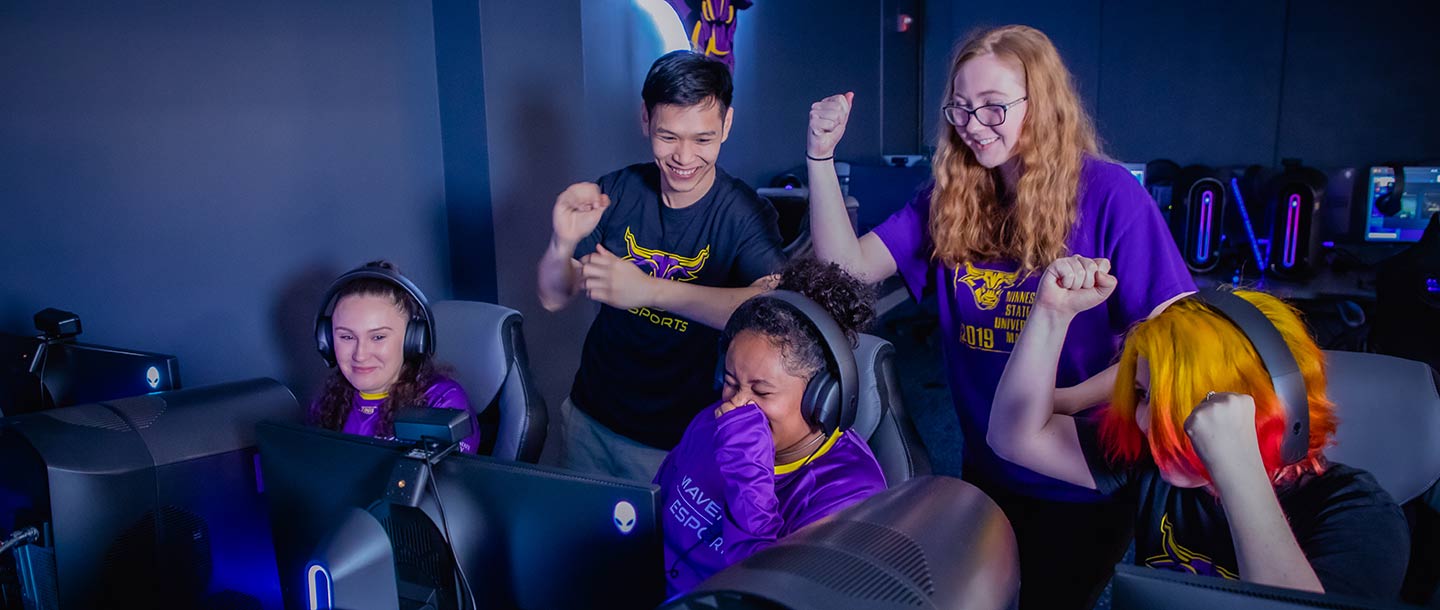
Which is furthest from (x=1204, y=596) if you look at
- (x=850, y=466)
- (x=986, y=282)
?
(x=986, y=282)

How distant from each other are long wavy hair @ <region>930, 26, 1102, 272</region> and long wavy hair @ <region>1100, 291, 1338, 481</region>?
0.25 meters

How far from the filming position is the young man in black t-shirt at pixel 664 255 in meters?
1.65

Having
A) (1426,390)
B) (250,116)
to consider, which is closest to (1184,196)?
(1426,390)

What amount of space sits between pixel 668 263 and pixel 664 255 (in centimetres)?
2

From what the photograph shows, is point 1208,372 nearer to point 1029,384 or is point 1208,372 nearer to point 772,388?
point 1029,384

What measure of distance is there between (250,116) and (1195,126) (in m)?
5.88

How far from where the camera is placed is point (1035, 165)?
4.48ft

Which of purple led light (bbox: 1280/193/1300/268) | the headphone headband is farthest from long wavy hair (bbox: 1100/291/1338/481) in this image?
purple led light (bbox: 1280/193/1300/268)

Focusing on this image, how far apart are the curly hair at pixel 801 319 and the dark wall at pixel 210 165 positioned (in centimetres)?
139

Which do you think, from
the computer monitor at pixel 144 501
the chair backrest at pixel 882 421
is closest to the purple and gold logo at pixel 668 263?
the chair backrest at pixel 882 421

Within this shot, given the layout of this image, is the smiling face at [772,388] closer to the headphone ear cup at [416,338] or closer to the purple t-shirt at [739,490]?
the purple t-shirt at [739,490]

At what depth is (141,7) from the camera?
6.47 feet

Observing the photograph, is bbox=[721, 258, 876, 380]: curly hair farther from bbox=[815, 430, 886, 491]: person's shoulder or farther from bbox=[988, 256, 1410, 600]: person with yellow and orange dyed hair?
bbox=[988, 256, 1410, 600]: person with yellow and orange dyed hair

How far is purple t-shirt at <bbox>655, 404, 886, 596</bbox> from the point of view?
112cm
